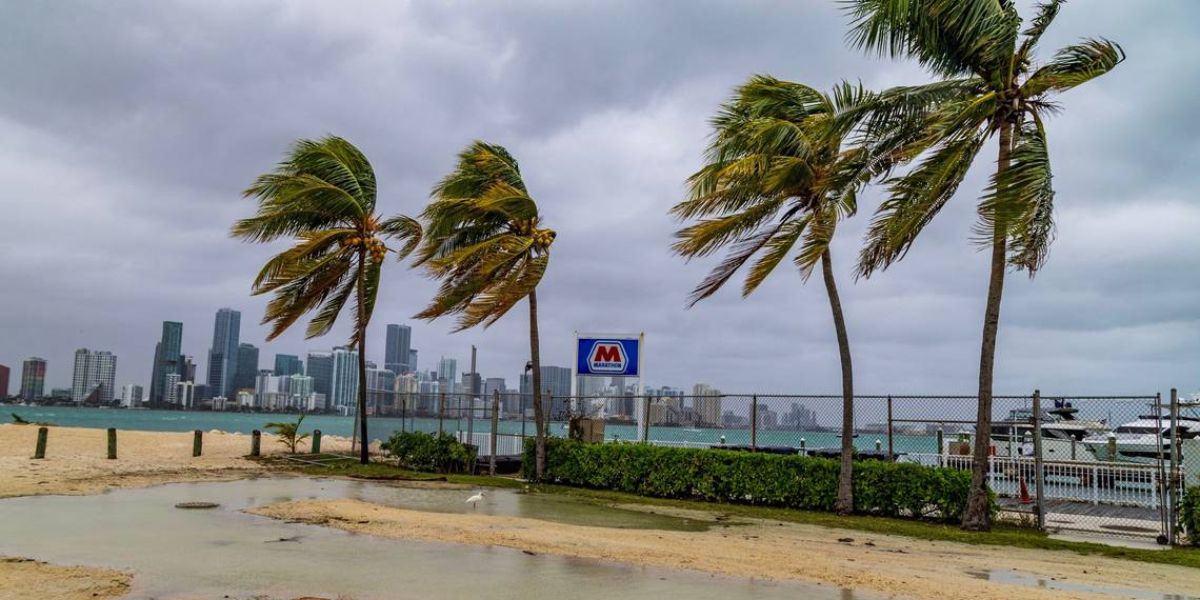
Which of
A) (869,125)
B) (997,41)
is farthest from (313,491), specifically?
(997,41)

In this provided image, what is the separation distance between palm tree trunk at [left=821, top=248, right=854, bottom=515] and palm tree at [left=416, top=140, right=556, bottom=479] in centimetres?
703

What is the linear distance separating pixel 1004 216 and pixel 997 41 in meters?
2.72

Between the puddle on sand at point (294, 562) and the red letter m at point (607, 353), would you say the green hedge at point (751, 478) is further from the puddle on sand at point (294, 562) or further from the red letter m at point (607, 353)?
the puddle on sand at point (294, 562)

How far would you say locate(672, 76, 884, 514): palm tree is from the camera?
47.5ft

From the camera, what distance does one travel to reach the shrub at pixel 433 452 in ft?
72.9

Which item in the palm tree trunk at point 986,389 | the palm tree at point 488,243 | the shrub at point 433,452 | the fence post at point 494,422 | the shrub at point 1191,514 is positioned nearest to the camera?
the shrub at point 1191,514

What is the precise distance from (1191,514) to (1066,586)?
4.72 metres

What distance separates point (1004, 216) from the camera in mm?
11438

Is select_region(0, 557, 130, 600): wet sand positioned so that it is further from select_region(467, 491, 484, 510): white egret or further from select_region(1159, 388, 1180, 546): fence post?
select_region(1159, 388, 1180, 546): fence post

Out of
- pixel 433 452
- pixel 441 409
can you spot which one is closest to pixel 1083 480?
pixel 433 452

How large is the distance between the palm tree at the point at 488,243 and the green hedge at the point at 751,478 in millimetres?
1199

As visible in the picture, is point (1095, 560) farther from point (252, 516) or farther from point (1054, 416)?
point (1054, 416)

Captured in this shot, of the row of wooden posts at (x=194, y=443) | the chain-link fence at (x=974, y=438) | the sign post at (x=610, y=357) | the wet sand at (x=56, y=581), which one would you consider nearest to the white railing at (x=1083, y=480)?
the chain-link fence at (x=974, y=438)

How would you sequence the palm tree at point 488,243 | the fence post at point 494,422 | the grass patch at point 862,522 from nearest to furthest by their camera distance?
the grass patch at point 862,522
the palm tree at point 488,243
the fence post at point 494,422
